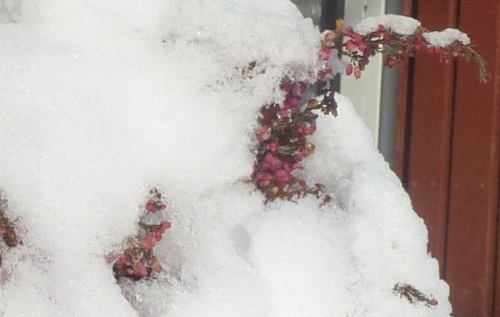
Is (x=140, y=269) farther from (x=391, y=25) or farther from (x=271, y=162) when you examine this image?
(x=391, y=25)

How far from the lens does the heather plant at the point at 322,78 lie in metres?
0.75

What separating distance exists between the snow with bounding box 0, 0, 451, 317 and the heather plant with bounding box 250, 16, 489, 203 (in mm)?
15

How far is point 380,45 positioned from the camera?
2.52ft

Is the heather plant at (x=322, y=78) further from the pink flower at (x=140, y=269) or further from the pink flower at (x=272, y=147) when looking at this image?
the pink flower at (x=140, y=269)

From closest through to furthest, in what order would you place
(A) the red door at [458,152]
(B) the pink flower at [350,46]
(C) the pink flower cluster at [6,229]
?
(C) the pink flower cluster at [6,229], (B) the pink flower at [350,46], (A) the red door at [458,152]

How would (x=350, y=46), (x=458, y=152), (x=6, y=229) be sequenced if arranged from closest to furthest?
(x=6, y=229), (x=350, y=46), (x=458, y=152)

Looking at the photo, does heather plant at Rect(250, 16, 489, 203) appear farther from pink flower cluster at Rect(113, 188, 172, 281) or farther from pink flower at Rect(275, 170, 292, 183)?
pink flower cluster at Rect(113, 188, 172, 281)

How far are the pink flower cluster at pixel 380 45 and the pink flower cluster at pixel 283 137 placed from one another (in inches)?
2.3

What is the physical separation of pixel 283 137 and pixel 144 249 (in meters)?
0.20

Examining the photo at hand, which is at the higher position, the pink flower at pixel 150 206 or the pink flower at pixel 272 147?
the pink flower at pixel 272 147

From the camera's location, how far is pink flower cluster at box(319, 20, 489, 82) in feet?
2.43

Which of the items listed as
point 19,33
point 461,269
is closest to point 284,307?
point 19,33

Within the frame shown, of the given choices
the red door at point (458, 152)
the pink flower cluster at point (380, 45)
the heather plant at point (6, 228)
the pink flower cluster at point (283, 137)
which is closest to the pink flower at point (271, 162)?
the pink flower cluster at point (283, 137)

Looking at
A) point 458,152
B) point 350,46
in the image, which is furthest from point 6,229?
point 458,152
